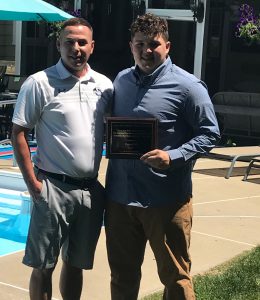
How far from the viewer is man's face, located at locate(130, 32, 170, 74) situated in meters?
3.26

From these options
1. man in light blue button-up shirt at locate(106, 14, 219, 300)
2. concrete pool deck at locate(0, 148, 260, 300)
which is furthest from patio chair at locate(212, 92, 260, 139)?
man in light blue button-up shirt at locate(106, 14, 219, 300)

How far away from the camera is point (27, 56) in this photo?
50.4 ft

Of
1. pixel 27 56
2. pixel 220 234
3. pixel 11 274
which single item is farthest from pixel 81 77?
pixel 27 56

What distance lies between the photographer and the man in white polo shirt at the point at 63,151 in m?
3.34

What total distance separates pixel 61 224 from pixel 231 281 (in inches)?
69.4

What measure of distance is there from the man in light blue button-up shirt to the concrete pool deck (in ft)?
3.48

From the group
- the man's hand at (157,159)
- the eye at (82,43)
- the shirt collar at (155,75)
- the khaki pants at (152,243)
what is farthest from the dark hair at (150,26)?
the khaki pants at (152,243)

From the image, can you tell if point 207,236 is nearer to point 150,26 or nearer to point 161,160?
point 161,160

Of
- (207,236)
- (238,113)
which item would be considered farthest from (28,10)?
(238,113)

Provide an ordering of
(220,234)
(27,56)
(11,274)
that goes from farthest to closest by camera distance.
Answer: (27,56)
(220,234)
(11,274)

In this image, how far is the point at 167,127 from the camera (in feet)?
10.9

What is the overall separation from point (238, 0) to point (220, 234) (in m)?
8.12

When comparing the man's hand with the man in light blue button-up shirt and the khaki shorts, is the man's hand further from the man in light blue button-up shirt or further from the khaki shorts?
the khaki shorts

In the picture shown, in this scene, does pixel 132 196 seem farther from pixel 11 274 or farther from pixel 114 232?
pixel 11 274
